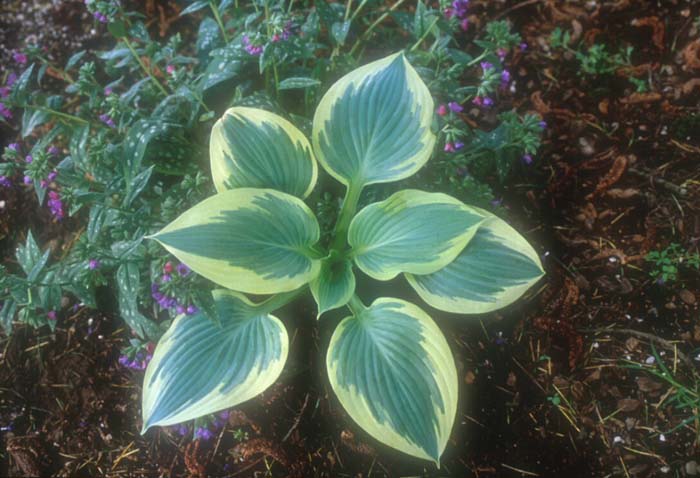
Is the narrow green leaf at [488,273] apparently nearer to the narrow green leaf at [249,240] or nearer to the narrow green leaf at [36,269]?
the narrow green leaf at [249,240]

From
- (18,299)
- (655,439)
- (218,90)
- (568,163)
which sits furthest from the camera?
(568,163)

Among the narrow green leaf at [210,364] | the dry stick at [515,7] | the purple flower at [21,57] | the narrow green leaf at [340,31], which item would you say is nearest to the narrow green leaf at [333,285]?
the narrow green leaf at [210,364]

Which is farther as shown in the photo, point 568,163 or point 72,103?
point 72,103

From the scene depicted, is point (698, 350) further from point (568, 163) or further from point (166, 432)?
point (166, 432)

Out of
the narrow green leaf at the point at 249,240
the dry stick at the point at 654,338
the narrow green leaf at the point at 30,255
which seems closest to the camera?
the narrow green leaf at the point at 249,240

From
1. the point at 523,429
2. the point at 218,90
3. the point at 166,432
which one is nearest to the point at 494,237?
the point at 523,429
